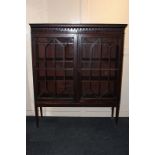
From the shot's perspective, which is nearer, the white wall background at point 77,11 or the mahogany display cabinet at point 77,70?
the mahogany display cabinet at point 77,70

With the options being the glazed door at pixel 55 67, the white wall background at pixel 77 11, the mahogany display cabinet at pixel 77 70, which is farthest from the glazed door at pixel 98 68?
the white wall background at pixel 77 11

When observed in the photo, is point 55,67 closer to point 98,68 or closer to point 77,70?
point 77,70

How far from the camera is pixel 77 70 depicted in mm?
3008

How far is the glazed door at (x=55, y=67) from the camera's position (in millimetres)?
2996

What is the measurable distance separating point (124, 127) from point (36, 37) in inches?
A: 65.3

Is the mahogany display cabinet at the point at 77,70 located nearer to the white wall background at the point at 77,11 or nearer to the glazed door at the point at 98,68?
the glazed door at the point at 98,68

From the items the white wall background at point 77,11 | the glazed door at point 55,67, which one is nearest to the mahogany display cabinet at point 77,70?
the glazed door at point 55,67

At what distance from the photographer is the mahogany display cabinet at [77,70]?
298 cm

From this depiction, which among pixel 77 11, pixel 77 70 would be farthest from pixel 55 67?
pixel 77 11

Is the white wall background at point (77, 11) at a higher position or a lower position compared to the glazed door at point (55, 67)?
higher

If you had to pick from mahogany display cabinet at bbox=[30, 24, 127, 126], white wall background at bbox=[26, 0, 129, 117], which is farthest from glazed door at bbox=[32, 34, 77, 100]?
white wall background at bbox=[26, 0, 129, 117]
